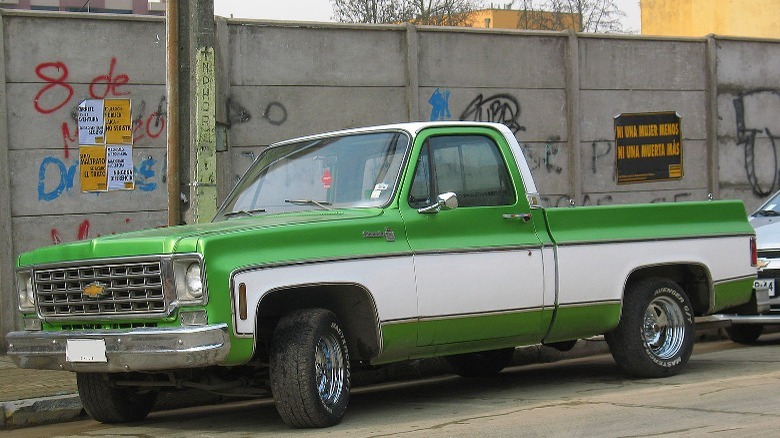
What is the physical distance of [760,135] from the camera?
17.1m

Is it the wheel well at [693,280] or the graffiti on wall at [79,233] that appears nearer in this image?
the wheel well at [693,280]

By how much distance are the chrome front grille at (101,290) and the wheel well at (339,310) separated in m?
0.68

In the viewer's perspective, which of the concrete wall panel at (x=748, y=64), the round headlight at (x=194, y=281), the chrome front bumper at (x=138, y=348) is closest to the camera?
the chrome front bumper at (x=138, y=348)

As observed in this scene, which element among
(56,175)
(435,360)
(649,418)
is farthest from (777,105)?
(649,418)

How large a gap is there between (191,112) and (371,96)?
15.0ft

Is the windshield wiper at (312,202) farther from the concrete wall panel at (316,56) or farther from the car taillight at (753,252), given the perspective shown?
the concrete wall panel at (316,56)

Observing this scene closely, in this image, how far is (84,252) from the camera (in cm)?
744

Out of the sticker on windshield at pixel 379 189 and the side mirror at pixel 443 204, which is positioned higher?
the sticker on windshield at pixel 379 189

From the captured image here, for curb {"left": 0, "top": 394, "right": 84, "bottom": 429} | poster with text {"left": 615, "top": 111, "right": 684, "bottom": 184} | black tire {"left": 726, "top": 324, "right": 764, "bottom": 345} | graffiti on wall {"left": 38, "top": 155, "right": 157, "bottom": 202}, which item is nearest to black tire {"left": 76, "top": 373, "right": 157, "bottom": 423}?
curb {"left": 0, "top": 394, "right": 84, "bottom": 429}

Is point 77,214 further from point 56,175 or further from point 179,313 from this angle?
point 179,313

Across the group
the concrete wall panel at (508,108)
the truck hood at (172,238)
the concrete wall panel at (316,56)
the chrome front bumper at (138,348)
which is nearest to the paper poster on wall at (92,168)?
the concrete wall panel at (316,56)

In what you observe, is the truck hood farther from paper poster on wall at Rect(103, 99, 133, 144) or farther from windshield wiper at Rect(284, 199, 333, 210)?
paper poster on wall at Rect(103, 99, 133, 144)

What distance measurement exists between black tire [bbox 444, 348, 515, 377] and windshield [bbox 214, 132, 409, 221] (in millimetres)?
2355

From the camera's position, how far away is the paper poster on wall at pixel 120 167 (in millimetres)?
12859
